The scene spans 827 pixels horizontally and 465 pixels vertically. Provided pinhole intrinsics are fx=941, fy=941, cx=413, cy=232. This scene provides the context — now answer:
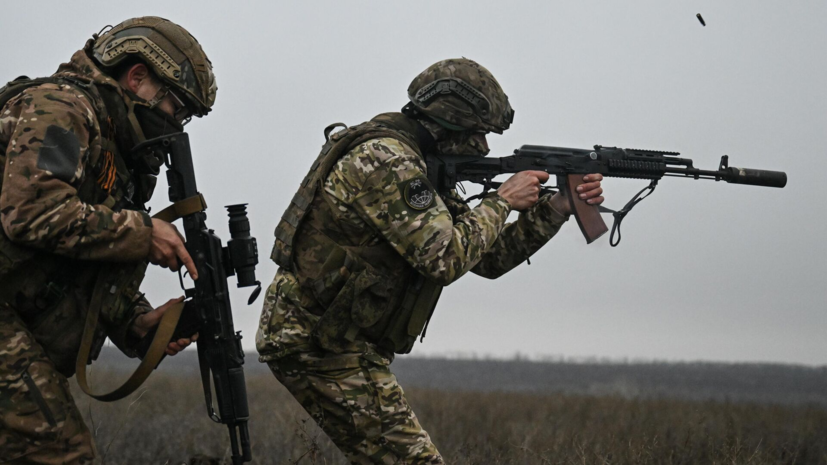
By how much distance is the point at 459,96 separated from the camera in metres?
4.84

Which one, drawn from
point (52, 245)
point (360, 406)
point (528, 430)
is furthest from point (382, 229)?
point (528, 430)

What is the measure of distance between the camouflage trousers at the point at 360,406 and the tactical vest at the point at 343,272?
12 centimetres

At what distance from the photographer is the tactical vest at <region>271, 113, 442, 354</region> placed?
4.36m

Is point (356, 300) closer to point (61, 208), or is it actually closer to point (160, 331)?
point (160, 331)

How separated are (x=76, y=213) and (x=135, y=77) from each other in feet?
2.53

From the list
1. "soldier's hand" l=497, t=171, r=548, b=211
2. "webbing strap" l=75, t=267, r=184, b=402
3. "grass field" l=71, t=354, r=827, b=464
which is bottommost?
"grass field" l=71, t=354, r=827, b=464

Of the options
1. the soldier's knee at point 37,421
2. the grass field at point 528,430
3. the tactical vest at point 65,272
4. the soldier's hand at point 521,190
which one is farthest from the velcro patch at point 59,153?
the grass field at point 528,430

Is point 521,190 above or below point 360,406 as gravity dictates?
above

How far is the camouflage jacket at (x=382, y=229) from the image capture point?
4.24 metres

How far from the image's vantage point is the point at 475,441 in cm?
773

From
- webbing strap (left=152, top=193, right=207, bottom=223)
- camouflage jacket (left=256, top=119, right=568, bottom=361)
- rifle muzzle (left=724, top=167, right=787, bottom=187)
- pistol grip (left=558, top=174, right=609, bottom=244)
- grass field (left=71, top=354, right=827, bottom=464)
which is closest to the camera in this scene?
webbing strap (left=152, top=193, right=207, bottom=223)

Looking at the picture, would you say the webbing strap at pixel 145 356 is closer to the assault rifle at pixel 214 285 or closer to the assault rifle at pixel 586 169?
the assault rifle at pixel 214 285

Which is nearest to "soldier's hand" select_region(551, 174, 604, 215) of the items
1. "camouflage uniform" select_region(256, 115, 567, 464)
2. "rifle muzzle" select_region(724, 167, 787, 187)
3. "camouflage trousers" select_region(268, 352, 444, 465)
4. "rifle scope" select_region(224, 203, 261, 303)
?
"camouflage uniform" select_region(256, 115, 567, 464)

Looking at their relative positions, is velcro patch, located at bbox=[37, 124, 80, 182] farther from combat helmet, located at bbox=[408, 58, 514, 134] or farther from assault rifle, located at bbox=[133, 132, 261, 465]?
combat helmet, located at bbox=[408, 58, 514, 134]
